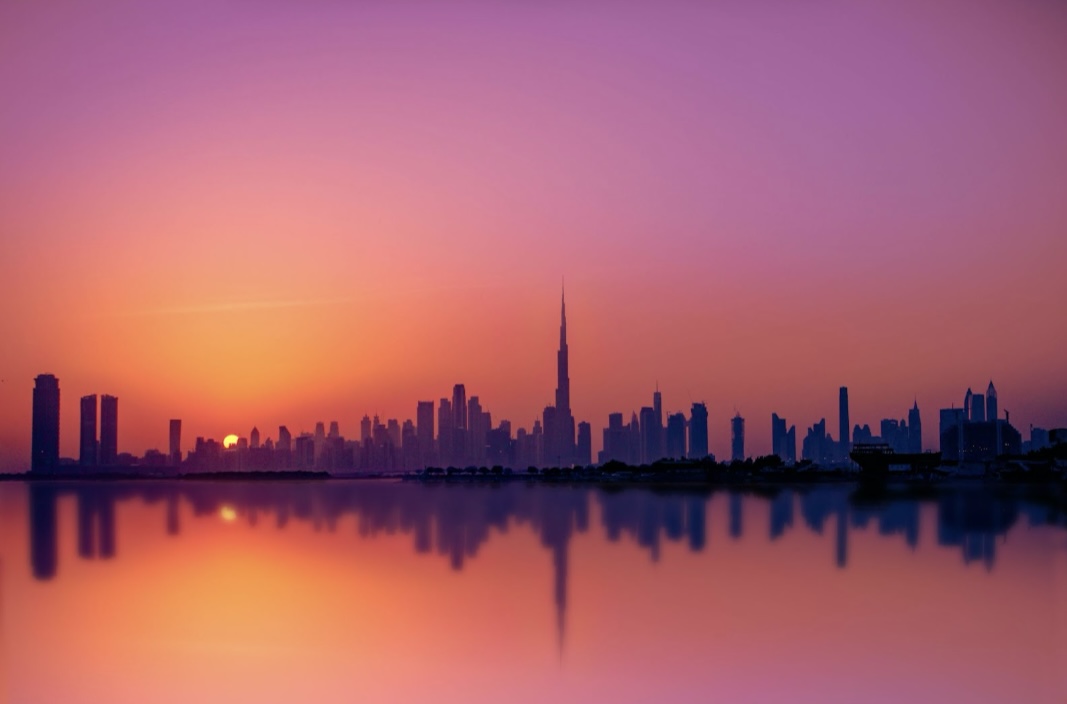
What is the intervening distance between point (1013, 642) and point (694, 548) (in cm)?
1567

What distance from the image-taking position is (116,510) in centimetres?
6700

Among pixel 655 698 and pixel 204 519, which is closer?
pixel 655 698

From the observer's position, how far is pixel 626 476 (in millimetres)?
153500

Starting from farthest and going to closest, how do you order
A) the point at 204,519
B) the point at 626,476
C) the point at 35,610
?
the point at 626,476 → the point at 204,519 → the point at 35,610

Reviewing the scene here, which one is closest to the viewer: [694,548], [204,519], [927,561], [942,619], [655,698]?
[655,698]

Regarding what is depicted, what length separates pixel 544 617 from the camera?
65.1 feet

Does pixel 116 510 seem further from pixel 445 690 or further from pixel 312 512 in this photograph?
pixel 445 690

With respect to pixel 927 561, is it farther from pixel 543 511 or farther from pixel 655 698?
pixel 543 511

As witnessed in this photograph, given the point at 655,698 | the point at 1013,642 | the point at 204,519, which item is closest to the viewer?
the point at 655,698

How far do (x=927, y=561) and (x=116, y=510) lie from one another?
176ft

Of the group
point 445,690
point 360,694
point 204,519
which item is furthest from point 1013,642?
point 204,519

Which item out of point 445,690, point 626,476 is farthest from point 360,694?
point 626,476

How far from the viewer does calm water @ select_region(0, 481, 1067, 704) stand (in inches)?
587

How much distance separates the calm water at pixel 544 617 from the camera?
1491 cm
